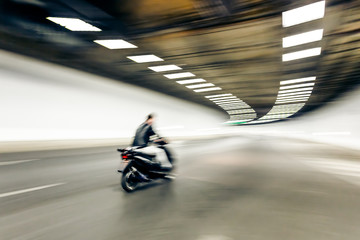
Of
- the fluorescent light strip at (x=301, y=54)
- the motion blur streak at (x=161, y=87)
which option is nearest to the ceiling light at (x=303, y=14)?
the motion blur streak at (x=161, y=87)

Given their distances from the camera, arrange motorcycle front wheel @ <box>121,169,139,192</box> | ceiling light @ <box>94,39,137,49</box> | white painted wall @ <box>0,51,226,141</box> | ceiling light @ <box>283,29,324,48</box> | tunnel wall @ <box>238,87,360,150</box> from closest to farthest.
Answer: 1. motorcycle front wheel @ <box>121,169,139,192</box>
2. ceiling light @ <box>283,29,324,48</box>
3. ceiling light @ <box>94,39,137,49</box>
4. white painted wall @ <box>0,51,226,141</box>
5. tunnel wall @ <box>238,87,360,150</box>

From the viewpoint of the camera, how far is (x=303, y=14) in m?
7.66

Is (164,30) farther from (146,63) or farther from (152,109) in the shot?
(152,109)

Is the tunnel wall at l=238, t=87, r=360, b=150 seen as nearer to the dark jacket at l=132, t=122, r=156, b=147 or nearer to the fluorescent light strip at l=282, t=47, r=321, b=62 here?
the fluorescent light strip at l=282, t=47, r=321, b=62

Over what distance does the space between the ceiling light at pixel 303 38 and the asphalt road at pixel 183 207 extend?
5.21m

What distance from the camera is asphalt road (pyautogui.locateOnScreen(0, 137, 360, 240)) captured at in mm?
3080

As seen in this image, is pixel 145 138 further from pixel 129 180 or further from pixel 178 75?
pixel 178 75

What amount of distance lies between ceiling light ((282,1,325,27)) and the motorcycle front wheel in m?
6.47

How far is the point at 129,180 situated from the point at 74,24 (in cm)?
592

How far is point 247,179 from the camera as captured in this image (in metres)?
6.47

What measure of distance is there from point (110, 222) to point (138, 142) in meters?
2.29

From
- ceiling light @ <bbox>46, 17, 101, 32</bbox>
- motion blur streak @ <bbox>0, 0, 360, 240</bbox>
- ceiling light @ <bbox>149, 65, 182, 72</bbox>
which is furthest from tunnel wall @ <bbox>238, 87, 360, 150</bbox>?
ceiling light @ <bbox>46, 17, 101, 32</bbox>

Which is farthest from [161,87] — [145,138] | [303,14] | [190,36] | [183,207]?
[183,207]

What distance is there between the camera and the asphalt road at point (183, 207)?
121 inches
